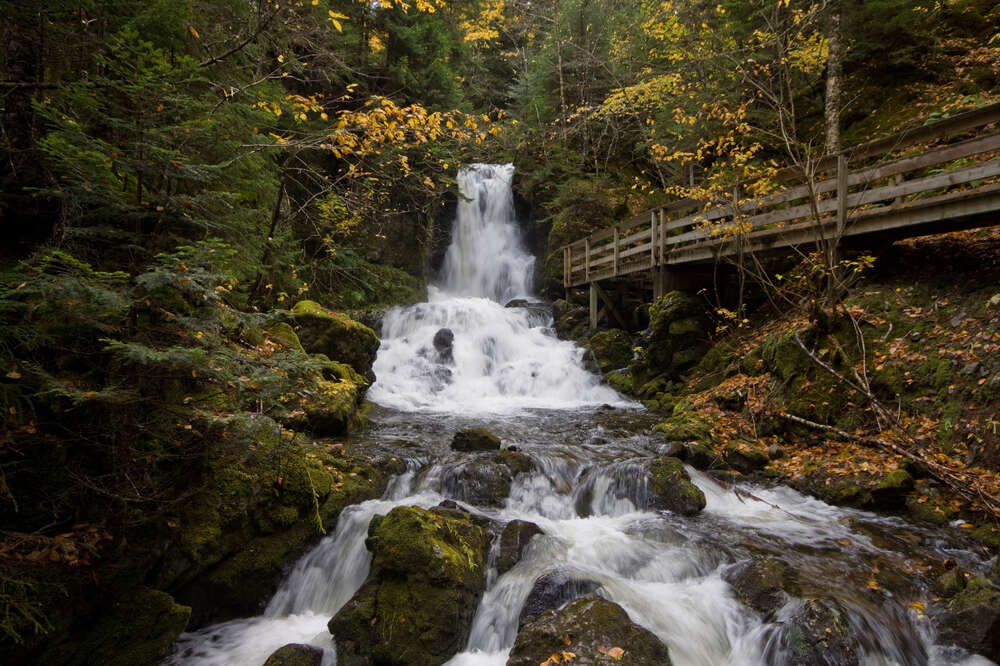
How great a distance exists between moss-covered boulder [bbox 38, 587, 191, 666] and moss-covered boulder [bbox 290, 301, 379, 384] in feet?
18.7

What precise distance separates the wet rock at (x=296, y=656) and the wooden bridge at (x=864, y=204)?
6894 mm

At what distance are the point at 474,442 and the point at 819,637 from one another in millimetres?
4591

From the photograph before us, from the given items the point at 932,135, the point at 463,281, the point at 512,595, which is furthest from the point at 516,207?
the point at 512,595

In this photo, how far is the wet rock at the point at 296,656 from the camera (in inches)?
130

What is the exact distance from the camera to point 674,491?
5461mm

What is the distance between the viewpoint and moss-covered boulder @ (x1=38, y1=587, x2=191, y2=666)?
301 centimetres

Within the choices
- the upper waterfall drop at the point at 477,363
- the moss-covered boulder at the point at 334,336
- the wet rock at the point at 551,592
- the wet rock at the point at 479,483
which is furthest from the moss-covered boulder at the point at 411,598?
the upper waterfall drop at the point at 477,363

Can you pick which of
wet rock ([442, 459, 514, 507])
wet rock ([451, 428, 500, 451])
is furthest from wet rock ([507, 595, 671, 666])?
wet rock ([451, 428, 500, 451])

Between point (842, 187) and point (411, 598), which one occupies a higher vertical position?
point (842, 187)

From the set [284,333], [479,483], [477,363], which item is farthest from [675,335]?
[284,333]

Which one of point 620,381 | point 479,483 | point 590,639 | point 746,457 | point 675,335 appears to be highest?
point 675,335

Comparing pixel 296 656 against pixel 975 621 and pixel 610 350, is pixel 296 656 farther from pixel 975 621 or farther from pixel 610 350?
pixel 610 350

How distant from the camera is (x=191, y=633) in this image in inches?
149

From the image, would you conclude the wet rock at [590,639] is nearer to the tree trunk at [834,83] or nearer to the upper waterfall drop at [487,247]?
the tree trunk at [834,83]
